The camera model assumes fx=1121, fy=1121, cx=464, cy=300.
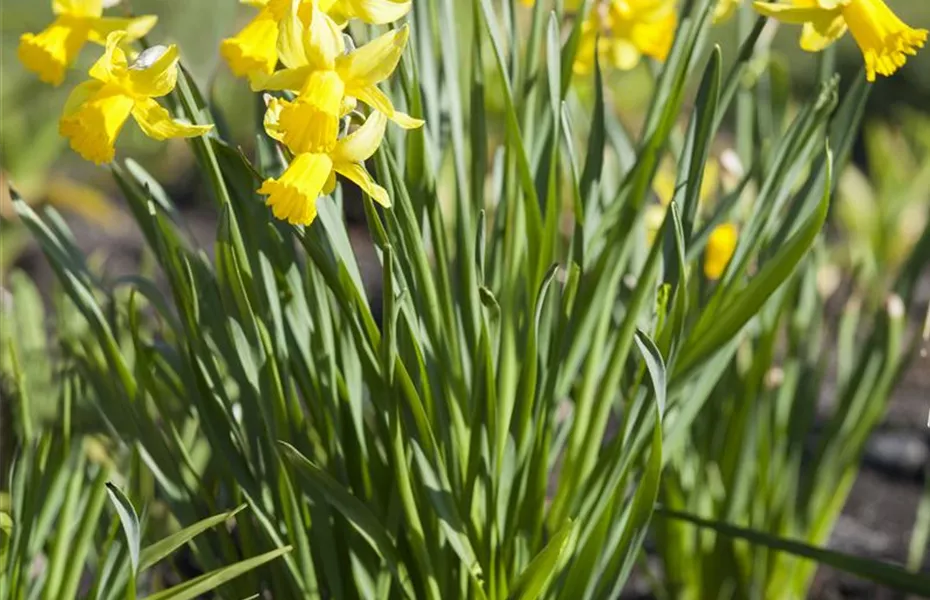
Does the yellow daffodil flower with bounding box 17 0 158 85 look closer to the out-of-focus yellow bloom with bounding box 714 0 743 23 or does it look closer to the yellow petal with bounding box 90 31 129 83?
the yellow petal with bounding box 90 31 129 83

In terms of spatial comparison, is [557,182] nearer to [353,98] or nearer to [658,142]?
[658,142]

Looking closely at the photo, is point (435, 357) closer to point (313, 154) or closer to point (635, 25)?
point (313, 154)

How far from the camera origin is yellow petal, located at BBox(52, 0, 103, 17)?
1046 millimetres

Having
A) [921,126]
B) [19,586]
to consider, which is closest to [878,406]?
[19,586]

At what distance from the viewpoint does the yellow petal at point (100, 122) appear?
89 centimetres

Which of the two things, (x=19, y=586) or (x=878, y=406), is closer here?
(x=19, y=586)

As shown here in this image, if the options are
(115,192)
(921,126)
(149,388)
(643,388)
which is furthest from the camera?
(115,192)

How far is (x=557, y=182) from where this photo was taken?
1120 millimetres

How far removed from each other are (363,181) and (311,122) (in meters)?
0.06

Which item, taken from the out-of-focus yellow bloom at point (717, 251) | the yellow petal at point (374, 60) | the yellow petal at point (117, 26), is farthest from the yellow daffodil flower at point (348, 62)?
the out-of-focus yellow bloom at point (717, 251)

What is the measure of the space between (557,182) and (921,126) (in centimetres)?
225

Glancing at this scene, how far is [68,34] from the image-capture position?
104 cm

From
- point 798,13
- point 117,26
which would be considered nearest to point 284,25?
point 117,26

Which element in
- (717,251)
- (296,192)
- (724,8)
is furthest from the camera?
(717,251)
